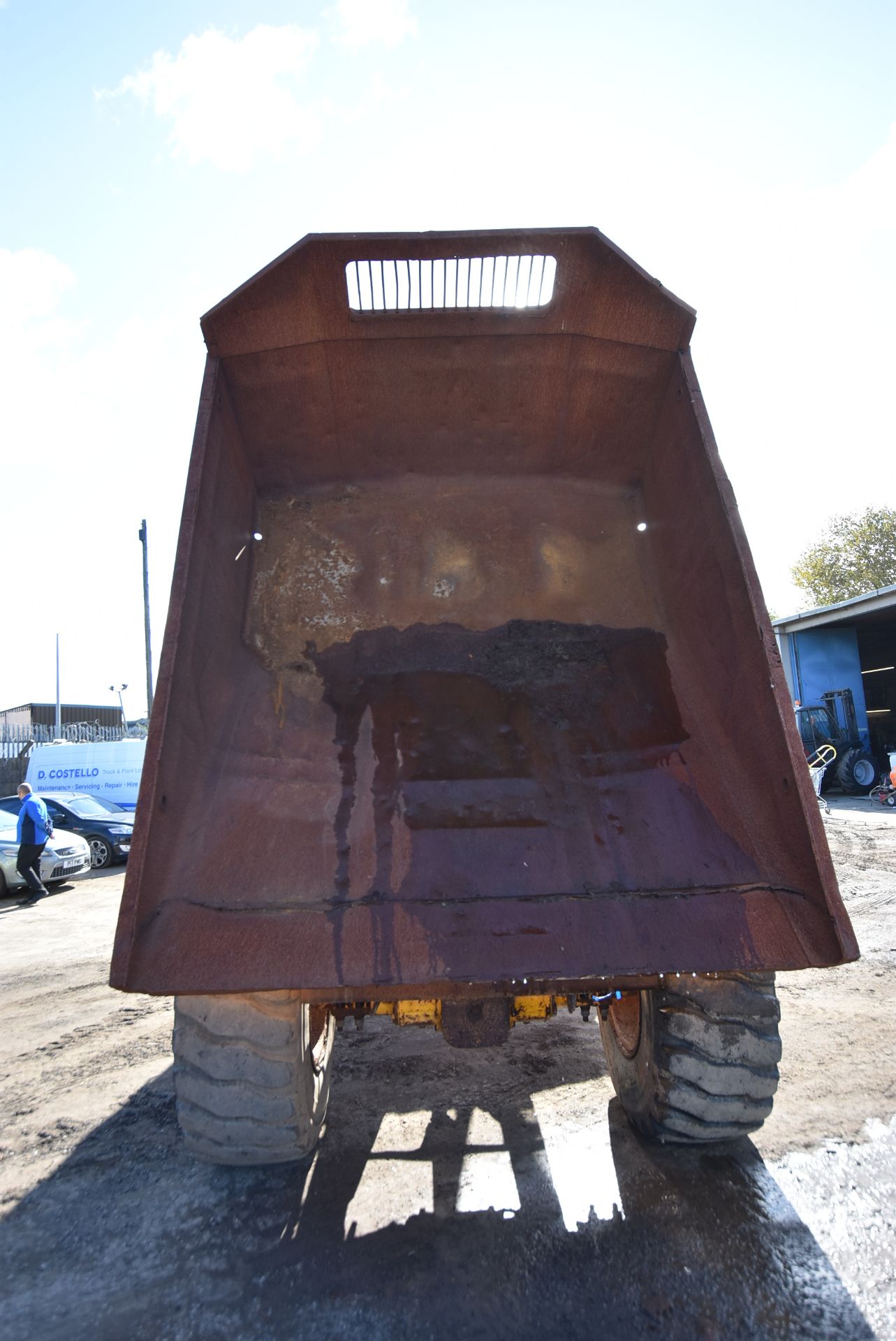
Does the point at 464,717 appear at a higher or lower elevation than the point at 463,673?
lower

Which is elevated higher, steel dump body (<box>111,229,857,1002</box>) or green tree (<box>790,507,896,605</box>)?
green tree (<box>790,507,896,605</box>)

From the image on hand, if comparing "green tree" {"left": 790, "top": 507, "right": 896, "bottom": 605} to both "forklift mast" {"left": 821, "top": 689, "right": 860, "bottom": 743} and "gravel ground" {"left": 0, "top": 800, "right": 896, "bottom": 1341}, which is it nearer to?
"forklift mast" {"left": 821, "top": 689, "right": 860, "bottom": 743}

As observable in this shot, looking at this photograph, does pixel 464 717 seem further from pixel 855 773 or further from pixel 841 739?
pixel 841 739

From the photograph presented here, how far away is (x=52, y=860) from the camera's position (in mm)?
10750

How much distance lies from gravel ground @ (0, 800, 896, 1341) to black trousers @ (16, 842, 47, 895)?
23.2 feet

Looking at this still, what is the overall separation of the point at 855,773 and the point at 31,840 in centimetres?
1817

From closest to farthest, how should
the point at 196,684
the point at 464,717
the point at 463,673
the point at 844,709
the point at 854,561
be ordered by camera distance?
the point at 196,684 → the point at 464,717 → the point at 463,673 → the point at 844,709 → the point at 854,561

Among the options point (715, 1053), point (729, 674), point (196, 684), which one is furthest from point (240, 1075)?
point (729, 674)

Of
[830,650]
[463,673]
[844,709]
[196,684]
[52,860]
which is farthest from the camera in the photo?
[830,650]

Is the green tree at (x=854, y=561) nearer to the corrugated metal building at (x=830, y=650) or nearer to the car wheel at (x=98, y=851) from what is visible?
the corrugated metal building at (x=830, y=650)

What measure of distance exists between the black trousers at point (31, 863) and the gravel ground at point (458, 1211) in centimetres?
708

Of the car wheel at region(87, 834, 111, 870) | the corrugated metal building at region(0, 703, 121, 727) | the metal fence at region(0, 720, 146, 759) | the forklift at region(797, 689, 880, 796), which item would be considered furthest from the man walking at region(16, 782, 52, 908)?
the corrugated metal building at region(0, 703, 121, 727)

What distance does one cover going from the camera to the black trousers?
33.2 feet

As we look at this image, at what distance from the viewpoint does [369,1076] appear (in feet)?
11.7
